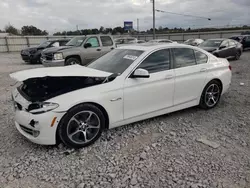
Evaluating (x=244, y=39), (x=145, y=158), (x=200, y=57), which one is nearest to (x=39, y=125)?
(x=145, y=158)

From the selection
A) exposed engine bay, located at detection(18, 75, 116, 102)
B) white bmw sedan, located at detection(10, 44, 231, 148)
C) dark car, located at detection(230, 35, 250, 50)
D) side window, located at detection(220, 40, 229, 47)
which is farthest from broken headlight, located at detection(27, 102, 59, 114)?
dark car, located at detection(230, 35, 250, 50)

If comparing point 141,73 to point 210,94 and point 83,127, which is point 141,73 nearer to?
point 83,127

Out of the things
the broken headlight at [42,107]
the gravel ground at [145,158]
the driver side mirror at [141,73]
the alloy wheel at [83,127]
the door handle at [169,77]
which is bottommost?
the gravel ground at [145,158]

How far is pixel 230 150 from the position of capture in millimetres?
3270

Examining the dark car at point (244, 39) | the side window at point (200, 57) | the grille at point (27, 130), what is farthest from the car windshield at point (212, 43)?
the grille at point (27, 130)

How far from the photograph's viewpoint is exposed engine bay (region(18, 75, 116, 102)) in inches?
130

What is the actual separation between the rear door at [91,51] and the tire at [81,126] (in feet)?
23.1

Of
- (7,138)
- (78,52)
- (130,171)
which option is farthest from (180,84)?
(78,52)

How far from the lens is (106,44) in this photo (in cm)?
1062

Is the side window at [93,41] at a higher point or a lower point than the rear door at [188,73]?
higher

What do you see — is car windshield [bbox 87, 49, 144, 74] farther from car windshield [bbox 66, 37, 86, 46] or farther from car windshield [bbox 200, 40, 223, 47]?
car windshield [bbox 200, 40, 223, 47]

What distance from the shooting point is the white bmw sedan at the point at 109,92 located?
10.2ft

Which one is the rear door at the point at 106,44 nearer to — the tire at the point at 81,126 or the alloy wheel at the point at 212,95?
the alloy wheel at the point at 212,95

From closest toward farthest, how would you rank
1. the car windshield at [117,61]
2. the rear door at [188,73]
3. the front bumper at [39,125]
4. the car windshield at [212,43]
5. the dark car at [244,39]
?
the front bumper at [39,125]
the car windshield at [117,61]
the rear door at [188,73]
the car windshield at [212,43]
the dark car at [244,39]
